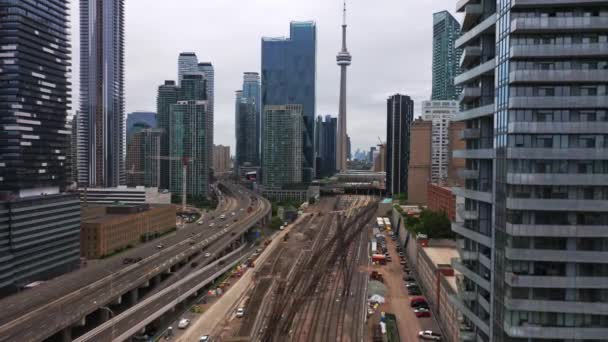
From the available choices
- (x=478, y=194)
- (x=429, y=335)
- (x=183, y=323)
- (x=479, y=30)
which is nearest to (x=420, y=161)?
(x=429, y=335)

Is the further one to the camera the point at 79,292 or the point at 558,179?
the point at 79,292

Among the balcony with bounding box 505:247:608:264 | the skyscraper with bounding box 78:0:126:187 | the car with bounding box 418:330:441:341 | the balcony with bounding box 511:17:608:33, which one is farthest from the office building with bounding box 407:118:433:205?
the balcony with bounding box 511:17:608:33

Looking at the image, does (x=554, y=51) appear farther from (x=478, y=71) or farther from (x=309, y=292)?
(x=309, y=292)

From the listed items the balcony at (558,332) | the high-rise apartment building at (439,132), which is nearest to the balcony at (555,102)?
the balcony at (558,332)

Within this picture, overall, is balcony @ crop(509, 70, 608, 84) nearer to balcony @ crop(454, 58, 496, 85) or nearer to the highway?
balcony @ crop(454, 58, 496, 85)

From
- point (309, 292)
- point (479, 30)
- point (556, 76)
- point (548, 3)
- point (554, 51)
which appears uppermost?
point (548, 3)

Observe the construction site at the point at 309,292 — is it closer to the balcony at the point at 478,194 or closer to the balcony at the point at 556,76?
the balcony at the point at 478,194

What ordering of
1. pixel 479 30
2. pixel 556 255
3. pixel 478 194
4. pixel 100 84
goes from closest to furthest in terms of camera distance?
pixel 556 255
pixel 479 30
pixel 478 194
pixel 100 84
